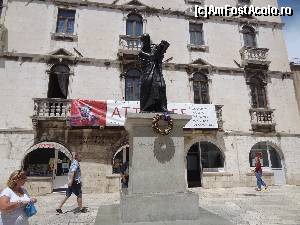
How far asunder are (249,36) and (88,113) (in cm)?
1214

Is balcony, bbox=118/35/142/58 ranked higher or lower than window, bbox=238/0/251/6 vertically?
lower

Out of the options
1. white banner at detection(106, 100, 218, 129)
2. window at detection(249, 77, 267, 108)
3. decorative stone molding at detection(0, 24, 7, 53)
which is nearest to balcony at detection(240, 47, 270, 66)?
window at detection(249, 77, 267, 108)

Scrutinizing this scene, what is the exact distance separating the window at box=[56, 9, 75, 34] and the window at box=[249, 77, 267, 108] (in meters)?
11.6

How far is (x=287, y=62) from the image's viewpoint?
17.1 m

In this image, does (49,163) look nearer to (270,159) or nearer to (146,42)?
(146,42)

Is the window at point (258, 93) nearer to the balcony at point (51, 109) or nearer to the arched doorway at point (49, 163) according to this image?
the balcony at point (51, 109)

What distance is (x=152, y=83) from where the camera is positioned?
568cm

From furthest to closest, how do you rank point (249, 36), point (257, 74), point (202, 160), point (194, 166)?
point (249, 36) → point (257, 74) → point (194, 166) → point (202, 160)

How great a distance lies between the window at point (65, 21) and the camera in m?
14.9

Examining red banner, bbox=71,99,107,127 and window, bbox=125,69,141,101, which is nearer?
red banner, bbox=71,99,107,127

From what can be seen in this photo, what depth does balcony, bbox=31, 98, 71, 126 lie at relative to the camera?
1267cm

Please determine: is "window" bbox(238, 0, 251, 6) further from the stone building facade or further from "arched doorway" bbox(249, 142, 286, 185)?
"arched doorway" bbox(249, 142, 286, 185)

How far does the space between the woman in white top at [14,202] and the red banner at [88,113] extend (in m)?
9.26

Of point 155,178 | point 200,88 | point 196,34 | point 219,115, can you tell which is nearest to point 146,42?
point 155,178
